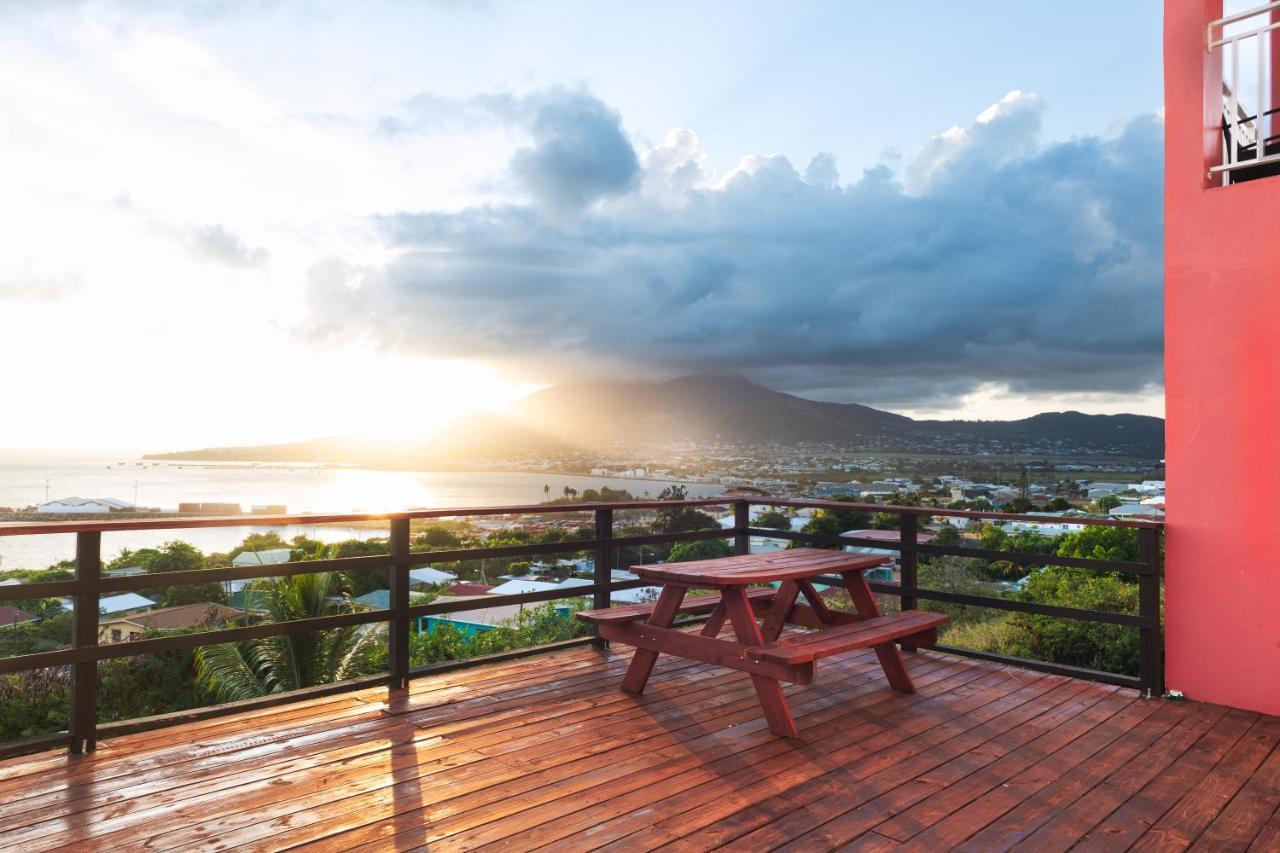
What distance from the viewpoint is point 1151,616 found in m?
3.89

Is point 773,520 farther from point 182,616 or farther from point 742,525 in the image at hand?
point 182,616

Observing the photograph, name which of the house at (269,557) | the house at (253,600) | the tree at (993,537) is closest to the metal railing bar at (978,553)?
the tree at (993,537)

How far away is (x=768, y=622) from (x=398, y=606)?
196cm

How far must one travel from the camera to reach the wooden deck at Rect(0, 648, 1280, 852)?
2.24m

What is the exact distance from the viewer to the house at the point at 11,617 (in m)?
13.3

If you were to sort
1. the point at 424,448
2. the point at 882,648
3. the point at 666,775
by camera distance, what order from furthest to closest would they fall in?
the point at 424,448
the point at 882,648
the point at 666,775

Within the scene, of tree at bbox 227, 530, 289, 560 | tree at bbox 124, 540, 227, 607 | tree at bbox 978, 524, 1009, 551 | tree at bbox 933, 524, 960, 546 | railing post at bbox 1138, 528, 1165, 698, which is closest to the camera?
railing post at bbox 1138, 528, 1165, 698

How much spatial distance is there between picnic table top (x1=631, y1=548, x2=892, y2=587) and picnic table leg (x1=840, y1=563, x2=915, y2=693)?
0.42 feet

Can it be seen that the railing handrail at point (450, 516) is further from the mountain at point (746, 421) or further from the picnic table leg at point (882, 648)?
the mountain at point (746, 421)

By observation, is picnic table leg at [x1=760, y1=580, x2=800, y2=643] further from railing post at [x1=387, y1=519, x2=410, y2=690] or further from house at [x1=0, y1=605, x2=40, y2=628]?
house at [x1=0, y1=605, x2=40, y2=628]

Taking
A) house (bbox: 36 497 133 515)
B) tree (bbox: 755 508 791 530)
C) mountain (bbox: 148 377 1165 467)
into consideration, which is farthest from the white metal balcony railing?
house (bbox: 36 497 133 515)

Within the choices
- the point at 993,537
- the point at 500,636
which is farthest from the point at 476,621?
the point at 993,537

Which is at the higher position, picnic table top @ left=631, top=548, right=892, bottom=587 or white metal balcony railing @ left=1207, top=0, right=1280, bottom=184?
white metal balcony railing @ left=1207, top=0, right=1280, bottom=184

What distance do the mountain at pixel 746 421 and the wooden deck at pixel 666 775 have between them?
12.9m
